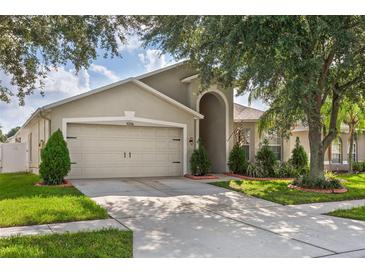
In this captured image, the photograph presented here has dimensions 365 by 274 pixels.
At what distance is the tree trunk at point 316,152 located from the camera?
13.5 metres

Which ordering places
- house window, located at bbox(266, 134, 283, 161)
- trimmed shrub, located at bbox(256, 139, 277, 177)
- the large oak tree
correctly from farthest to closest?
house window, located at bbox(266, 134, 283, 161), trimmed shrub, located at bbox(256, 139, 277, 177), the large oak tree

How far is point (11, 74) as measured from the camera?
12008 mm

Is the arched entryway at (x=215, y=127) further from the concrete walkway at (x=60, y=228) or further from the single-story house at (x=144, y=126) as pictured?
the concrete walkway at (x=60, y=228)

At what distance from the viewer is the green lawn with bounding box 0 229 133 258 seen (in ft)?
17.5

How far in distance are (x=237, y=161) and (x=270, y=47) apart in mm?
9044

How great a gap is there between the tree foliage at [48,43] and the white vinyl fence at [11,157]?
1092cm

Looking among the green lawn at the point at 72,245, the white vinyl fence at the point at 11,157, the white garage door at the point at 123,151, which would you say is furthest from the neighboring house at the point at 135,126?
the green lawn at the point at 72,245

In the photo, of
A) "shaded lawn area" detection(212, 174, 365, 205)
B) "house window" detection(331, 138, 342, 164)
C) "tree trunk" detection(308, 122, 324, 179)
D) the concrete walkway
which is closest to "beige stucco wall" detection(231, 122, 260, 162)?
"shaded lawn area" detection(212, 174, 365, 205)

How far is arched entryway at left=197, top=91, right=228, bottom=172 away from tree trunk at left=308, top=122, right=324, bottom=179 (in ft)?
17.3

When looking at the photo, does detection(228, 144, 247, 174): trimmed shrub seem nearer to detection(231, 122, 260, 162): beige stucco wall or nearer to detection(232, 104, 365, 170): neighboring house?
detection(232, 104, 365, 170): neighboring house

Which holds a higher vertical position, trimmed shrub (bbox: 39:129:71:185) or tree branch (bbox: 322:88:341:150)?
tree branch (bbox: 322:88:341:150)

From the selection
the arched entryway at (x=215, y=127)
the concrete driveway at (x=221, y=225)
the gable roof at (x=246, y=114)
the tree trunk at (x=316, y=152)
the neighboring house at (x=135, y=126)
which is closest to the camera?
the concrete driveway at (x=221, y=225)

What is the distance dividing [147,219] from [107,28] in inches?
251
